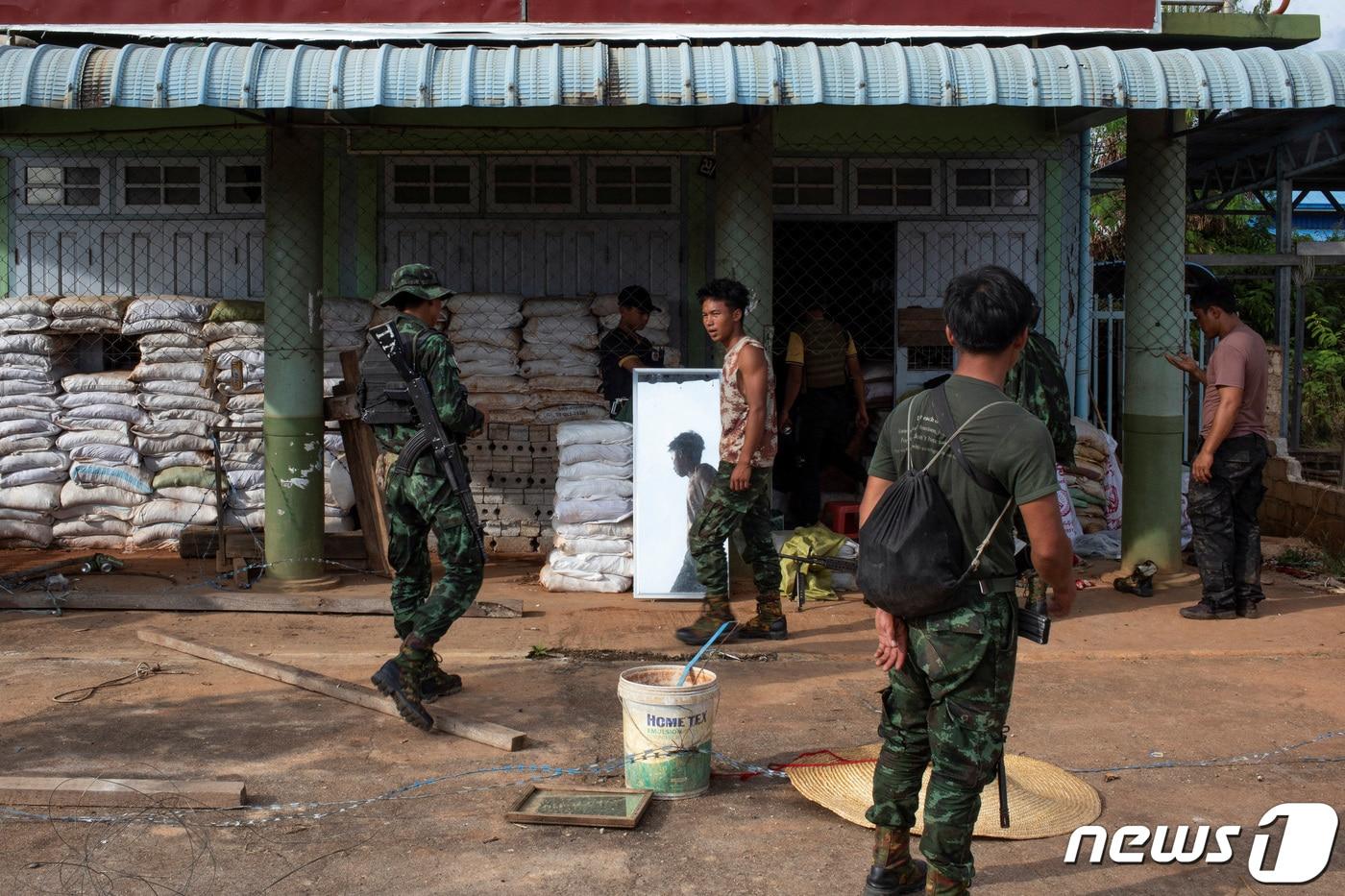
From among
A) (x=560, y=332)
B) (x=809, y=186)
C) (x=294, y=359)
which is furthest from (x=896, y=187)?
(x=294, y=359)

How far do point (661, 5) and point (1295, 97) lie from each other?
4.10 meters

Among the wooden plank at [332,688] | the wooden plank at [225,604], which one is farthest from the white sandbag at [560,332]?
the wooden plank at [332,688]

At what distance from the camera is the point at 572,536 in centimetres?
869

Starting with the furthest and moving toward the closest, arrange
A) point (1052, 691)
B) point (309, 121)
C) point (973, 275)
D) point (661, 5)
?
point (661, 5) < point (309, 121) < point (1052, 691) < point (973, 275)

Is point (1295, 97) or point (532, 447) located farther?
point (532, 447)

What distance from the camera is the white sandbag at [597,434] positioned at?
28.8ft

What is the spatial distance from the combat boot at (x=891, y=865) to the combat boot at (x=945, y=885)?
11.1 inches

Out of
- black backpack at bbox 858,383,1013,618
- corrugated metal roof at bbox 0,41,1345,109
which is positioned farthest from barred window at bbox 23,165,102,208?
black backpack at bbox 858,383,1013,618

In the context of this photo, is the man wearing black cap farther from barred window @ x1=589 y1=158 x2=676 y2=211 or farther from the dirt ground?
the dirt ground

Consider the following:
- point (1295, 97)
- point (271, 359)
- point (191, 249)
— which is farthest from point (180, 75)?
point (1295, 97)

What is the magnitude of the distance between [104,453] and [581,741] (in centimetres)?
586

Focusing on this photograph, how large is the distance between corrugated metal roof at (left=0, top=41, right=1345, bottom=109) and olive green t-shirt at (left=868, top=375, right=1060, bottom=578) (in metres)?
4.22

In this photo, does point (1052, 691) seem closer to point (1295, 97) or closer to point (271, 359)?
point (1295, 97)

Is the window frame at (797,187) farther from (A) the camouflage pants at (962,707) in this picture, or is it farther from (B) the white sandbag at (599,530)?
(A) the camouflage pants at (962,707)
